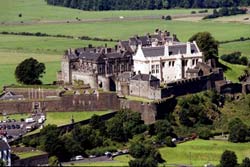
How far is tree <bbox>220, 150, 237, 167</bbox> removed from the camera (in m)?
61.4

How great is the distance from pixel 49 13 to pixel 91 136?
9156 centimetres

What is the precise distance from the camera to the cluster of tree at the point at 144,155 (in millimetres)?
60281

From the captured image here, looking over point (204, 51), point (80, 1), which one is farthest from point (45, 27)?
point (204, 51)

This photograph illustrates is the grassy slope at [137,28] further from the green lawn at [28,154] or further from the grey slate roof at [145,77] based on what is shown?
the green lawn at [28,154]

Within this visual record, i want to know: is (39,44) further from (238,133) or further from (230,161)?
(230,161)

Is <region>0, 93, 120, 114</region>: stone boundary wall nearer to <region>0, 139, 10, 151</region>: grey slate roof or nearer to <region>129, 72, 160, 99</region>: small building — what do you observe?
<region>129, 72, 160, 99</region>: small building

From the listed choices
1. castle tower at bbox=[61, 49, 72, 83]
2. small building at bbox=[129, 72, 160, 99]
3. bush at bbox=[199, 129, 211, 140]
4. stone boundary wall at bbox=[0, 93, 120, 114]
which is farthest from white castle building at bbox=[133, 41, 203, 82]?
bush at bbox=[199, 129, 211, 140]

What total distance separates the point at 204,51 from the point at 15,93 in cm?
1691

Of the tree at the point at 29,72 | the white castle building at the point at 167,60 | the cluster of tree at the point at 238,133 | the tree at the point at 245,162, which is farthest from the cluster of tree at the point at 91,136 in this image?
the tree at the point at 29,72

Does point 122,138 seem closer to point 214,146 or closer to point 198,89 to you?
point 214,146

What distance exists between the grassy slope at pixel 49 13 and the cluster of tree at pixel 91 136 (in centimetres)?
7855

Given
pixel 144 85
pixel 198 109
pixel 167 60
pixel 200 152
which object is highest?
pixel 167 60

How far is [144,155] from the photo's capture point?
63031mm

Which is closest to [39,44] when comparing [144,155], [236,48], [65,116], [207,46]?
[236,48]
